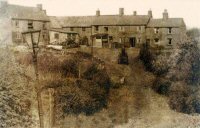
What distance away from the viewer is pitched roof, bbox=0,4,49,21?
13.8 meters

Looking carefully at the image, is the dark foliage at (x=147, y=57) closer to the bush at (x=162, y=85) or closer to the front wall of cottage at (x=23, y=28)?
the bush at (x=162, y=85)

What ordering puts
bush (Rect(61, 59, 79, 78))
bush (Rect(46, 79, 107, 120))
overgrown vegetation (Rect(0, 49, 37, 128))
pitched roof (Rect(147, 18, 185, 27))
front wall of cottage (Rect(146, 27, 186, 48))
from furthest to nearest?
front wall of cottage (Rect(146, 27, 186, 48))
pitched roof (Rect(147, 18, 185, 27))
bush (Rect(61, 59, 79, 78))
bush (Rect(46, 79, 107, 120))
overgrown vegetation (Rect(0, 49, 37, 128))

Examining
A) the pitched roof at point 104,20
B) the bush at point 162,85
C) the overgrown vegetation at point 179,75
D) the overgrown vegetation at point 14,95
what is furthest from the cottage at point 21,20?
the bush at point 162,85

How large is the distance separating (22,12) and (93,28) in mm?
4288

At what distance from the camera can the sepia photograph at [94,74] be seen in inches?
495

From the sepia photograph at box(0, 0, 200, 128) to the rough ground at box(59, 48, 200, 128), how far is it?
0.10 feet

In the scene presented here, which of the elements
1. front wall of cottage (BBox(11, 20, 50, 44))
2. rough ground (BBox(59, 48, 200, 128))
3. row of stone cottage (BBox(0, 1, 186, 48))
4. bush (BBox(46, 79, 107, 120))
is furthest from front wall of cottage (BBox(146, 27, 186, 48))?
front wall of cottage (BBox(11, 20, 50, 44))

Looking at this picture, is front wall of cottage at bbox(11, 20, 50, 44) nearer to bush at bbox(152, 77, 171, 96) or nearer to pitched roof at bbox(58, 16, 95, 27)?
pitched roof at bbox(58, 16, 95, 27)

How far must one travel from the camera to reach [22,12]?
595 inches

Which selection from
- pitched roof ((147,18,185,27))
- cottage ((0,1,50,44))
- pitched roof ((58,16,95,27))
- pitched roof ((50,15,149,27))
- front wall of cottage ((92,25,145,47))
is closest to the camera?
cottage ((0,1,50,44))

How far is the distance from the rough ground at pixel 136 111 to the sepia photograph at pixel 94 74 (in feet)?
0.10

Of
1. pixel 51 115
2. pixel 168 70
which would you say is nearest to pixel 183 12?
pixel 168 70

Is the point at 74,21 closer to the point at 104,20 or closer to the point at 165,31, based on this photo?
the point at 104,20

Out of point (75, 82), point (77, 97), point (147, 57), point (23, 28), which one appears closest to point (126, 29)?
point (147, 57)
